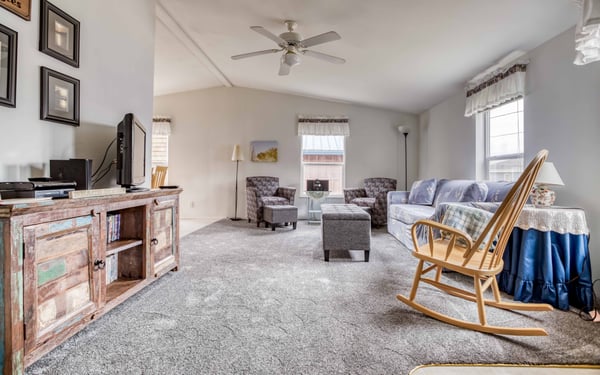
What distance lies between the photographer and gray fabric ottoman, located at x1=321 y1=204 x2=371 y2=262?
2.95 m

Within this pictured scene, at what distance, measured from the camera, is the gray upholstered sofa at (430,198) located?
304 cm

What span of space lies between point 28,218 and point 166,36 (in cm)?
344

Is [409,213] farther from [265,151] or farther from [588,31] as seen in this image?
[265,151]

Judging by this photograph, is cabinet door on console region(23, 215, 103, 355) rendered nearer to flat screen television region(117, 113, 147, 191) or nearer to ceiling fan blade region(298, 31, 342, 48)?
flat screen television region(117, 113, 147, 191)

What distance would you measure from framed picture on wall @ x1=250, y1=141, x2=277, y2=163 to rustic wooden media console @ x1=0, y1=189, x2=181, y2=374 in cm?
398

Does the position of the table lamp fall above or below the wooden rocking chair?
above

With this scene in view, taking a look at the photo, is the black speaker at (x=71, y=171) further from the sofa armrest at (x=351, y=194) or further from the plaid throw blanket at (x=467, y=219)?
the sofa armrest at (x=351, y=194)

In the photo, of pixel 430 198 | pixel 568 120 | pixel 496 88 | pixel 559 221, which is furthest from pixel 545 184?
pixel 430 198

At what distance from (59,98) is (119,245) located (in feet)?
3.46

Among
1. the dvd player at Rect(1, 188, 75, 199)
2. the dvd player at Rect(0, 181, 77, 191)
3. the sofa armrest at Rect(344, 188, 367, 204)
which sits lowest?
the sofa armrest at Rect(344, 188, 367, 204)

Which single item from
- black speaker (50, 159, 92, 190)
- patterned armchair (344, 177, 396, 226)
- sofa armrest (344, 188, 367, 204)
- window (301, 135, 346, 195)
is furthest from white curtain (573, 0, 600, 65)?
window (301, 135, 346, 195)

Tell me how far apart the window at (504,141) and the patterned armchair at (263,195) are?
309 cm

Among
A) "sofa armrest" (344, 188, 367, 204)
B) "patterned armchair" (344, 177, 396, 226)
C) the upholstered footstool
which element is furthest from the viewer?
"sofa armrest" (344, 188, 367, 204)

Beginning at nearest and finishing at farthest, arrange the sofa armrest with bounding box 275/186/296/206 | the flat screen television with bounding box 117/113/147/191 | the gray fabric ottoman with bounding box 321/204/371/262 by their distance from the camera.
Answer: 1. the flat screen television with bounding box 117/113/147/191
2. the gray fabric ottoman with bounding box 321/204/371/262
3. the sofa armrest with bounding box 275/186/296/206
